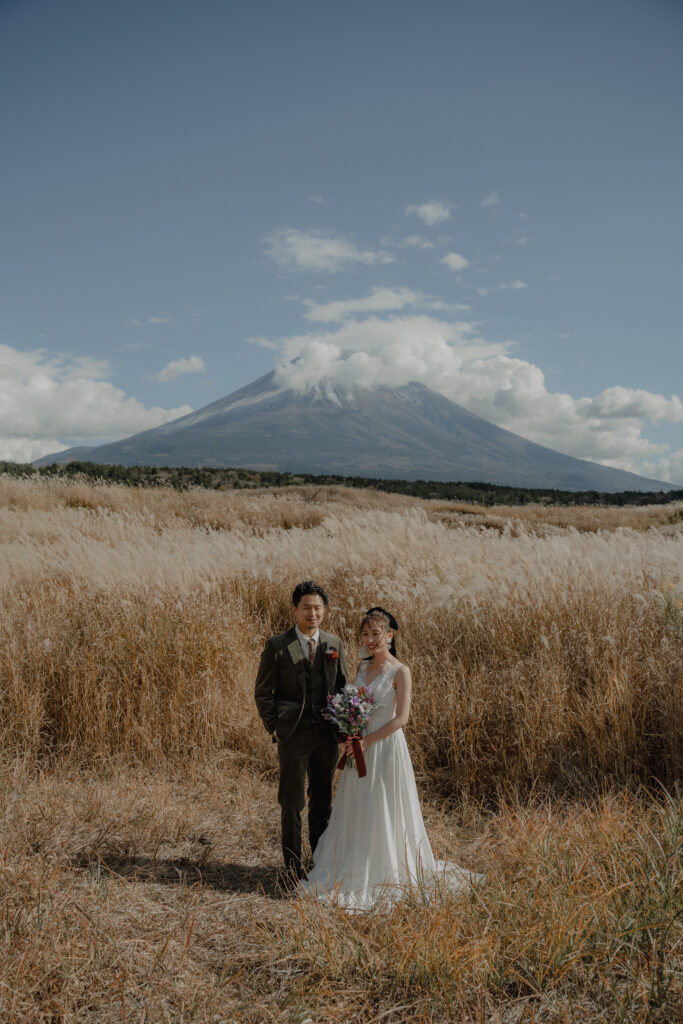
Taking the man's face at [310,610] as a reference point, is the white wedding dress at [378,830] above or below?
below

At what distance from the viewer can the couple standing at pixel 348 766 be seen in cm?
319

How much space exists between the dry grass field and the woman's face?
1.21 metres

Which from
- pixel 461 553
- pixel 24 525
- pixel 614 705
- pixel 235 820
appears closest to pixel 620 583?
pixel 614 705

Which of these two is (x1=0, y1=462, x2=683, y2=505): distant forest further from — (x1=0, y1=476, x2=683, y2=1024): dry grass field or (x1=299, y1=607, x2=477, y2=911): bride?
(x1=299, y1=607, x2=477, y2=911): bride

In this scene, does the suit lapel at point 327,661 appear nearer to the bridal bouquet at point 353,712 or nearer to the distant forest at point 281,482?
the bridal bouquet at point 353,712

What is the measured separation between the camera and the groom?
11.1 ft

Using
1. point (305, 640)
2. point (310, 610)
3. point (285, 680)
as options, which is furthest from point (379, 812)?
point (310, 610)

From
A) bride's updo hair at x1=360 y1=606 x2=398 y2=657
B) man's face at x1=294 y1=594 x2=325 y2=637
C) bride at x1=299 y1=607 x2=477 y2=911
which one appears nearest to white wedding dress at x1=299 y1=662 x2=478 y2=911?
bride at x1=299 y1=607 x2=477 y2=911

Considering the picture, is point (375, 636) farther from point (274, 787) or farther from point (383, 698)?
point (274, 787)

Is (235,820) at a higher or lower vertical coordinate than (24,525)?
lower

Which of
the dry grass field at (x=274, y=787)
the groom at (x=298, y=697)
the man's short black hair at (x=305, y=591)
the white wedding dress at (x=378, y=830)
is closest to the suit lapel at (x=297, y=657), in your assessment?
the groom at (x=298, y=697)

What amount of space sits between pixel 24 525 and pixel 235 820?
8494mm

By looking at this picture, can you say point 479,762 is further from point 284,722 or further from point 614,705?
point 284,722

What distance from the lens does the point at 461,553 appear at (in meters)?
8.06
